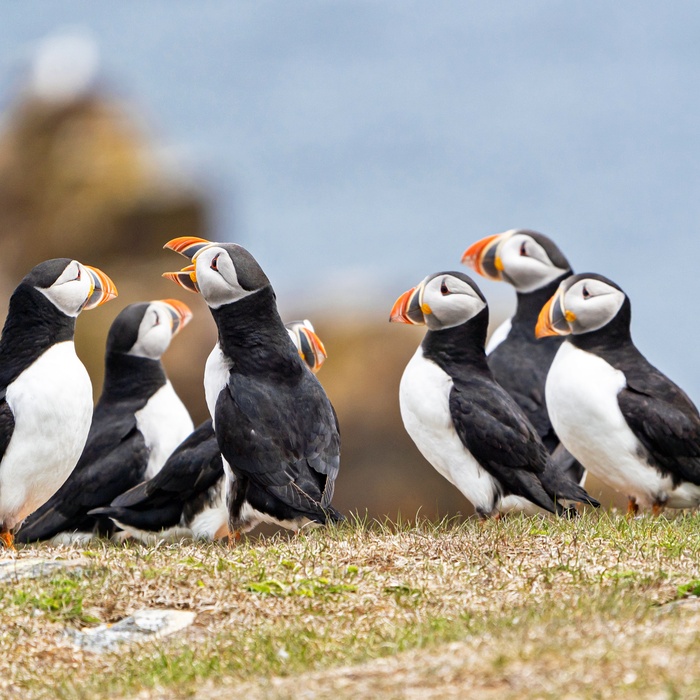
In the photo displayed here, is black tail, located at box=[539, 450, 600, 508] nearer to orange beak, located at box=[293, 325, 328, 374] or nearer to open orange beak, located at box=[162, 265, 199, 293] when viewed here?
orange beak, located at box=[293, 325, 328, 374]

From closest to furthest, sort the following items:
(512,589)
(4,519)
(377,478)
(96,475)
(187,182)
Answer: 1. (512,589)
2. (4,519)
3. (96,475)
4. (377,478)
5. (187,182)

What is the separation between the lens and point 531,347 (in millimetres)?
10766

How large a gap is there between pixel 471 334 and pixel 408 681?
4837 millimetres

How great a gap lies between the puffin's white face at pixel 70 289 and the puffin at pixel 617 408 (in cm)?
354

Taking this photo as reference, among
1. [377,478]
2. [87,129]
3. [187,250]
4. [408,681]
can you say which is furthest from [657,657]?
[87,129]

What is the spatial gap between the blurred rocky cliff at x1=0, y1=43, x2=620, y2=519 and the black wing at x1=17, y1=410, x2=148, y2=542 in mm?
8193

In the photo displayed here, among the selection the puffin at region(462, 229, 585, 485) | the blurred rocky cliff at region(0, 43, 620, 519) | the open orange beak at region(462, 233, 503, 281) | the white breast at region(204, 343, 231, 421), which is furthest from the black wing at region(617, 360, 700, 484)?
the blurred rocky cliff at region(0, 43, 620, 519)

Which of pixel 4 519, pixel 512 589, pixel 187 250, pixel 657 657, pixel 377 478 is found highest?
pixel 187 250

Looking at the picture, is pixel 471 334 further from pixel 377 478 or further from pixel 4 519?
pixel 377 478

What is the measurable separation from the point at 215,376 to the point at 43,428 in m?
1.16

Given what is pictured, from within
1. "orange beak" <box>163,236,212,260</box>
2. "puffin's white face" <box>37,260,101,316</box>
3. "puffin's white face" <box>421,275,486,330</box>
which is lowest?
"puffin's white face" <box>37,260,101,316</box>

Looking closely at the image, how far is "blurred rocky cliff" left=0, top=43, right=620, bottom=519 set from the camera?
18297mm

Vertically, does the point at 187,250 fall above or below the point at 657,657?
above

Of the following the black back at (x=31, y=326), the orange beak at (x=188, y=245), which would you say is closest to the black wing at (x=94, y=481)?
the black back at (x=31, y=326)
